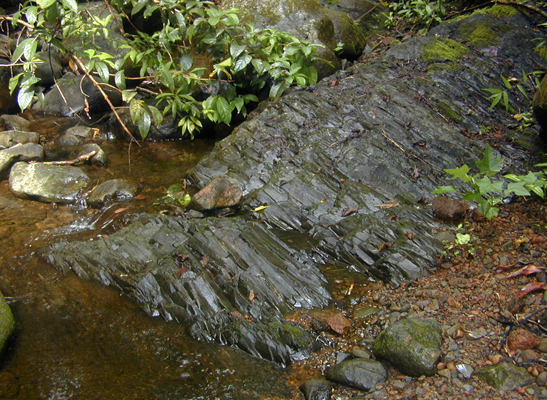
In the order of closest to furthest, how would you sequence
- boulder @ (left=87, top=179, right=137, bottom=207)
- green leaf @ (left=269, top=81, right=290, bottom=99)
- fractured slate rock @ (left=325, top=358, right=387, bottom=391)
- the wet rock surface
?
1. fractured slate rock @ (left=325, top=358, right=387, bottom=391)
2. the wet rock surface
3. boulder @ (left=87, top=179, right=137, bottom=207)
4. green leaf @ (left=269, top=81, right=290, bottom=99)

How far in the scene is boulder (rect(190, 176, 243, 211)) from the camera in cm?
483

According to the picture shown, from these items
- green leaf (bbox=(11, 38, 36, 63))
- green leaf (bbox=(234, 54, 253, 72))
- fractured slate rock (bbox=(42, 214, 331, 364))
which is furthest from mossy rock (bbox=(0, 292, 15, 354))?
green leaf (bbox=(234, 54, 253, 72))

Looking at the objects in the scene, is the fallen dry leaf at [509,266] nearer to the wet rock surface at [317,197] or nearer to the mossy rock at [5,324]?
the wet rock surface at [317,197]

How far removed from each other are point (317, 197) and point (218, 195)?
1.20 meters

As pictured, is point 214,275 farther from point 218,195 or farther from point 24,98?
point 24,98

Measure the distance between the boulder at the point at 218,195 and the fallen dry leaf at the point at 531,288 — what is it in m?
3.02

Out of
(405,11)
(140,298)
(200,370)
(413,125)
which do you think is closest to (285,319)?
(200,370)

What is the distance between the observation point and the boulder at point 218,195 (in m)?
4.83

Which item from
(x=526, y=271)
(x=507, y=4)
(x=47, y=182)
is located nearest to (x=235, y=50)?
(x=47, y=182)

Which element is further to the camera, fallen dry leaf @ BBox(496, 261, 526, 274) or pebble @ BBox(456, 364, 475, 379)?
fallen dry leaf @ BBox(496, 261, 526, 274)

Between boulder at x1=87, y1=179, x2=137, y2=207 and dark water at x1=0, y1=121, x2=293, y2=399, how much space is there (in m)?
0.94

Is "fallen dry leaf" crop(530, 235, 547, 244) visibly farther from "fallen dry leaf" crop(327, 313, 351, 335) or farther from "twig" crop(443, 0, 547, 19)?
"twig" crop(443, 0, 547, 19)

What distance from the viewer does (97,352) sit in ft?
9.77

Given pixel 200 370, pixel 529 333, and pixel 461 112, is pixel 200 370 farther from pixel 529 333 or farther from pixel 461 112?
pixel 461 112
